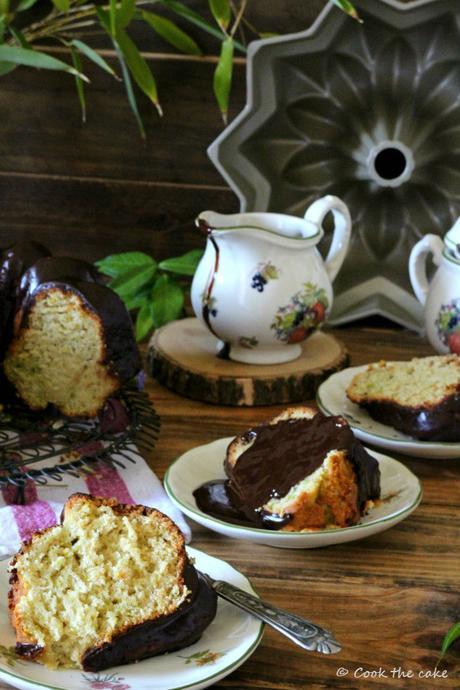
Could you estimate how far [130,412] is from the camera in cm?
123

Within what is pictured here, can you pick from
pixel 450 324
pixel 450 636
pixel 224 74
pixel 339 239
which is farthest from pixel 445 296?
pixel 450 636

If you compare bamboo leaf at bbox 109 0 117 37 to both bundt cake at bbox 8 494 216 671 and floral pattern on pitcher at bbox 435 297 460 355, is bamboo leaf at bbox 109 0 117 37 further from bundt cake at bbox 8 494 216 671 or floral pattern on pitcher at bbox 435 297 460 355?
bundt cake at bbox 8 494 216 671

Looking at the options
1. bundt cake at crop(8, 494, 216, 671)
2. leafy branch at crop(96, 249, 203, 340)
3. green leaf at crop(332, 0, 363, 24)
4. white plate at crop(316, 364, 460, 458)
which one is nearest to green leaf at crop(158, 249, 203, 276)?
leafy branch at crop(96, 249, 203, 340)

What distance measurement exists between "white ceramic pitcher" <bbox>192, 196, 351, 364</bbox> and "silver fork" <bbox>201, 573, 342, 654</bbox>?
2.04 ft

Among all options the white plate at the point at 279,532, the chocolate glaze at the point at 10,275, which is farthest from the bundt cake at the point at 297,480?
the chocolate glaze at the point at 10,275

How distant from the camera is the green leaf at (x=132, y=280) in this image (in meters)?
1.57

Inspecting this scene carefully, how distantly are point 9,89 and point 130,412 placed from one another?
0.77 m

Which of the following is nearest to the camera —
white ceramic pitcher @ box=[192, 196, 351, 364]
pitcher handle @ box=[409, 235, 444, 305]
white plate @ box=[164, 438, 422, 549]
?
white plate @ box=[164, 438, 422, 549]

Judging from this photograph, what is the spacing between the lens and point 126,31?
67.9 inches

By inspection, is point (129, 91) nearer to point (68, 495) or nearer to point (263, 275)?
point (263, 275)

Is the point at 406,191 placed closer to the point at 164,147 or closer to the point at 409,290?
the point at 409,290

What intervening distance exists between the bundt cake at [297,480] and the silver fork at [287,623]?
0.50 ft

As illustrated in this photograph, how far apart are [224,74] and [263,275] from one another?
1.37 ft

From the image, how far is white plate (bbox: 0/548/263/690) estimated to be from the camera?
74 cm
